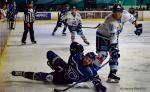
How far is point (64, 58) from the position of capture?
10.8 meters

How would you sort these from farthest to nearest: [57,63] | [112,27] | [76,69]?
[112,27] < [57,63] < [76,69]

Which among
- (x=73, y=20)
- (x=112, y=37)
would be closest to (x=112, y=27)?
(x=112, y=37)

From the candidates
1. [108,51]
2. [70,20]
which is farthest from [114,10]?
[70,20]

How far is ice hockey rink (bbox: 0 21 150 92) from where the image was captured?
7359 millimetres

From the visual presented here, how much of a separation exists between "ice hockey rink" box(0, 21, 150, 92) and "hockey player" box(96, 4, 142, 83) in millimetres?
308

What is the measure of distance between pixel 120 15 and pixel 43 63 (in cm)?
283

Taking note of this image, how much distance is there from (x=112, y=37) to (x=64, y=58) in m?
3.26

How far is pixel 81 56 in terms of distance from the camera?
23.3 ft

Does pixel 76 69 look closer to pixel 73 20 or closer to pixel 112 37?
pixel 112 37

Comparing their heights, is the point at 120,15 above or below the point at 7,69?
above

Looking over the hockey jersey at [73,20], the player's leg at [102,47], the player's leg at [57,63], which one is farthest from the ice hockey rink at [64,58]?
the hockey jersey at [73,20]

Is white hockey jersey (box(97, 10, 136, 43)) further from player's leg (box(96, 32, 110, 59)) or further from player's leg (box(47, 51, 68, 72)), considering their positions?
player's leg (box(47, 51, 68, 72))

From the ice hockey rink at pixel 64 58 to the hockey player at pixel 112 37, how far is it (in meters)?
0.31

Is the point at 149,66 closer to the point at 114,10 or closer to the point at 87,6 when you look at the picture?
the point at 114,10
